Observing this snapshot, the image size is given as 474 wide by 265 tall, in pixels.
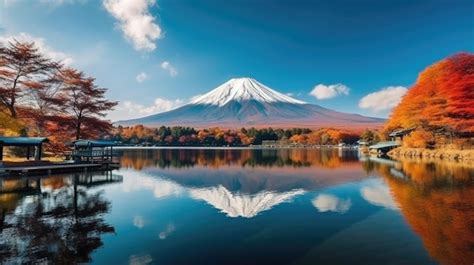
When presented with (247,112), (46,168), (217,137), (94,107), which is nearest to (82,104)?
(94,107)

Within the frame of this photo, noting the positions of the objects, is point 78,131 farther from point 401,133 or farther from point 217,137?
point 217,137

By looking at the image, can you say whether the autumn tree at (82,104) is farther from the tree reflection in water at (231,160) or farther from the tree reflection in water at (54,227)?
the tree reflection in water at (54,227)

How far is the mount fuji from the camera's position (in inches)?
5861

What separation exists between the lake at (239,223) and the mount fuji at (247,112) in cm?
12622

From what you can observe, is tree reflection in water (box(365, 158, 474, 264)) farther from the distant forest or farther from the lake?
the distant forest

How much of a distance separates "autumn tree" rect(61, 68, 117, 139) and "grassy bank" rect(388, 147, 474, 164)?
30062mm

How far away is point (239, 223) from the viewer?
29.2ft

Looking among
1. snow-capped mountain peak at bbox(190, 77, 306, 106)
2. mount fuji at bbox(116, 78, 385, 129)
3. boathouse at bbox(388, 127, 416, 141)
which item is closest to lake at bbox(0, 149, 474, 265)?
boathouse at bbox(388, 127, 416, 141)

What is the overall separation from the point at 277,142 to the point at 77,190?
66.8 meters

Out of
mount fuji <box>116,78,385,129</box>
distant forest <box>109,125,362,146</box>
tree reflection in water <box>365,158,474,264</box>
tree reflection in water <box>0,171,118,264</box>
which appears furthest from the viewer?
mount fuji <box>116,78,385,129</box>

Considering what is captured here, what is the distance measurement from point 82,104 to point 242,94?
513 feet

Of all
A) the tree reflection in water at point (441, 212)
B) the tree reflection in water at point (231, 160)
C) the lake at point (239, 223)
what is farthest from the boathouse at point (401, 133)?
the lake at point (239, 223)

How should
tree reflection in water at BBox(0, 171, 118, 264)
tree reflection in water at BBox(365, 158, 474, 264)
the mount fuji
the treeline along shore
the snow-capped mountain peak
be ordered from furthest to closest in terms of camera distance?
the snow-capped mountain peak
the mount fuji
the treeline along shore
tree reflection in water at BBox(365, 158, 474, 264)
tree reflection in water at BBox(0, 171, 118, 264)

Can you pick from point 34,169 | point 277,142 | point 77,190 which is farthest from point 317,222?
point 277,142
